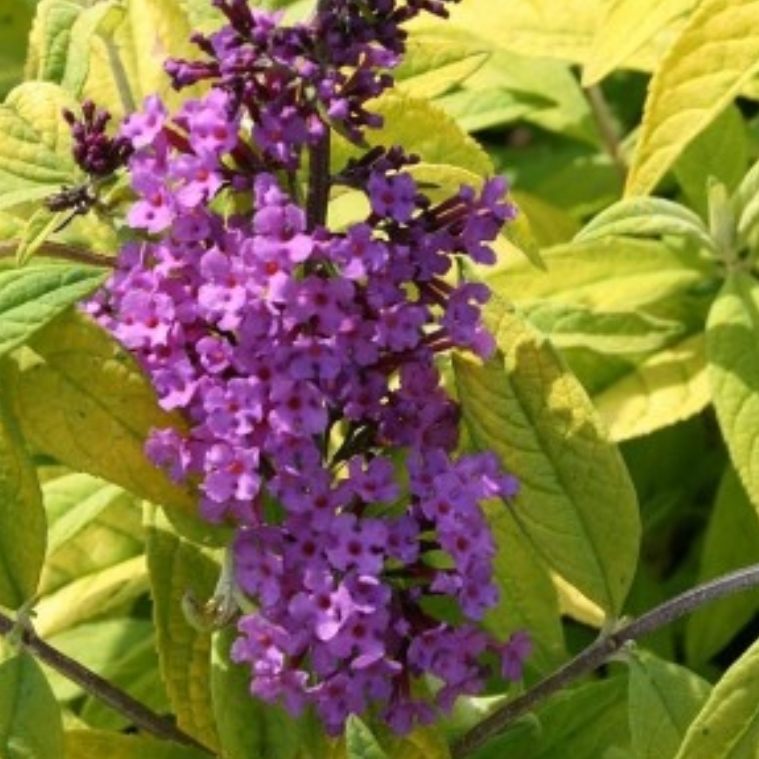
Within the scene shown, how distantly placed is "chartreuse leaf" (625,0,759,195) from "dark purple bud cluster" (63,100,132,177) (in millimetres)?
603

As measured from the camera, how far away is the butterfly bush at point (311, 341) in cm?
171

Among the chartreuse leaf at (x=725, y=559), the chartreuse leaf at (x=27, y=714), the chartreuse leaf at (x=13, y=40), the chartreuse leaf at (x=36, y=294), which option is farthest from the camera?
the chartreuse leaf at (x=13, y=40)

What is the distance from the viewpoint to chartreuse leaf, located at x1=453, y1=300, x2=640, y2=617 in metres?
1.98

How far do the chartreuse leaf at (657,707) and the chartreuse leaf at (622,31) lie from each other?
0.72m

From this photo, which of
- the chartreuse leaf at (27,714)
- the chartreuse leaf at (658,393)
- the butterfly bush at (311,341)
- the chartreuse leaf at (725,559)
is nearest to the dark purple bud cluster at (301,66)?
the butterfly bush at (311,341)

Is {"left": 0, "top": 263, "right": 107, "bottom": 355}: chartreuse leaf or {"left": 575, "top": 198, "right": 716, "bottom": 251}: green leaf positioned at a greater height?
{"left": 0, "top": 263, "right": 107, "bottom": 355}: chartreuse leaf

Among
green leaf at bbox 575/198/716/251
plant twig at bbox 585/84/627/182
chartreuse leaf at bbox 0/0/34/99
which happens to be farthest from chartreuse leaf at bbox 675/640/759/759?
chartreuse leaf at bbox 0/0/34/99

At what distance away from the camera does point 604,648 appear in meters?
1.99

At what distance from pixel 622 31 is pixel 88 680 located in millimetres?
971

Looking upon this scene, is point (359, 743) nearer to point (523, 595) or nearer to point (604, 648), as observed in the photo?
point (604, 648)

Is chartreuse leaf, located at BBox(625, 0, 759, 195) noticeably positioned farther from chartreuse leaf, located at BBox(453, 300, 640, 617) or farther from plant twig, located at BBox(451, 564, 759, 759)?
plant twig, located at BBox(451, 564, 759, 759)

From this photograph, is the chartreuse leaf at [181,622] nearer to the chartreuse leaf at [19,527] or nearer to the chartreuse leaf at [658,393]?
the chartreuse leaf at [19,527]

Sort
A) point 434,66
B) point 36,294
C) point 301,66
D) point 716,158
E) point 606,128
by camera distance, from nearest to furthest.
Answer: point 301,66, point 36,294, point 434,66, point 716,158, point 606,128

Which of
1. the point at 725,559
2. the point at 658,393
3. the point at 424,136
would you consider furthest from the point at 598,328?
the point at 424,136
